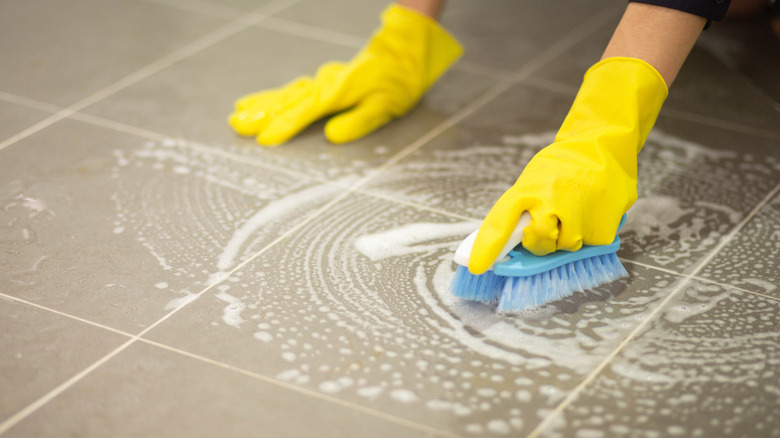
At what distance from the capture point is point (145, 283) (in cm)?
95

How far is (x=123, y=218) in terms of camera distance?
3.53 feet

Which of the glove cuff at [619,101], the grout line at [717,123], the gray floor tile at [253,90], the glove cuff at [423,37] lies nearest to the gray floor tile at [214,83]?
the gray floor tile at [253,90]

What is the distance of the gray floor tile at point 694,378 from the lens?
785mm

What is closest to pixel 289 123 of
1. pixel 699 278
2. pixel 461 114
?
pixel 461 114

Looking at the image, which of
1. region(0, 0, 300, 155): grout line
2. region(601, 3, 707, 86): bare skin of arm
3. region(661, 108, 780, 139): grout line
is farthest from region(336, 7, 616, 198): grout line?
region(0, 0, 300, 155): grout line

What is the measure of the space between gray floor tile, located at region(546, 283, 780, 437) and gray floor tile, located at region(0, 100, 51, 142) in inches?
36.0

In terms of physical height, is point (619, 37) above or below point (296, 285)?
above

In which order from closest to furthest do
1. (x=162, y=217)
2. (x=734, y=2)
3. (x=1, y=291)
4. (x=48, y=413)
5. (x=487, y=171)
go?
(x=48, y=413), (x=1, y=291), (x=162, y=217), (x=487, y=171), (x=734, y=2)

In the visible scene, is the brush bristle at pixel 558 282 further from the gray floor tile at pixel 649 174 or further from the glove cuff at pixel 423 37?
the glove cuff at pixel 423 37

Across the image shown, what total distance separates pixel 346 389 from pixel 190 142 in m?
0.60

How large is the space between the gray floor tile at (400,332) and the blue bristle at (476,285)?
0.01m

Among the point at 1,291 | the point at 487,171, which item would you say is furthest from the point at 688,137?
the point at 1,291

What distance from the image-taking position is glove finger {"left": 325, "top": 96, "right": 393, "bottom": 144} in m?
1.29

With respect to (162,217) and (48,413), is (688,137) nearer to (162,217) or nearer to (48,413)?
(162,217)
